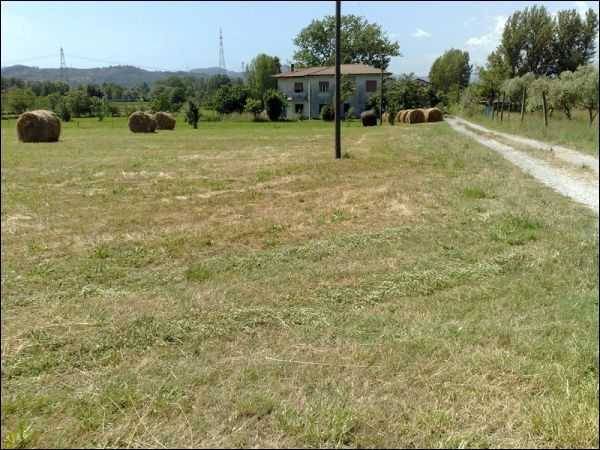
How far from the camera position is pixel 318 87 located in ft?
102

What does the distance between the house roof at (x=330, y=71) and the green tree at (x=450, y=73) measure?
14082mm

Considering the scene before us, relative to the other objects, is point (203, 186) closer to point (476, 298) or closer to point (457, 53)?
point (476, 298)

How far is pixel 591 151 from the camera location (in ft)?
45.4

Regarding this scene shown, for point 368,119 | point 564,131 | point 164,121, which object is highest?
point 368,119

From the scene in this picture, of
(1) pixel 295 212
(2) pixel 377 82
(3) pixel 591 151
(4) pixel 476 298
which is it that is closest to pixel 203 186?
(1) pixel 295 212

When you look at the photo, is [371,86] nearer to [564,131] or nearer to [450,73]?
[450,73]

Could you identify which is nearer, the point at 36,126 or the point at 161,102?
the point at 36,126

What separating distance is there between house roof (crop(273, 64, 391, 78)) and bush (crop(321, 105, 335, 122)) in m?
3.65

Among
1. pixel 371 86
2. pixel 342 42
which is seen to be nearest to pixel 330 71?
pixel 342 42

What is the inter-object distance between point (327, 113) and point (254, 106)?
30.7 ft

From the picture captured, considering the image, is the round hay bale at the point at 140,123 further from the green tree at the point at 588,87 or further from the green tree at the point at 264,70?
the green tree at the point at 588,87

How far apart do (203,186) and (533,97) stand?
809 inches

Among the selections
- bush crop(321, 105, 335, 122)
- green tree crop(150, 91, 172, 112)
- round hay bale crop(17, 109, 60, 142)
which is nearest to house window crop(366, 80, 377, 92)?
bush crop(321, 105, 335, 122)

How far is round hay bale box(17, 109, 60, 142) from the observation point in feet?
71.3
